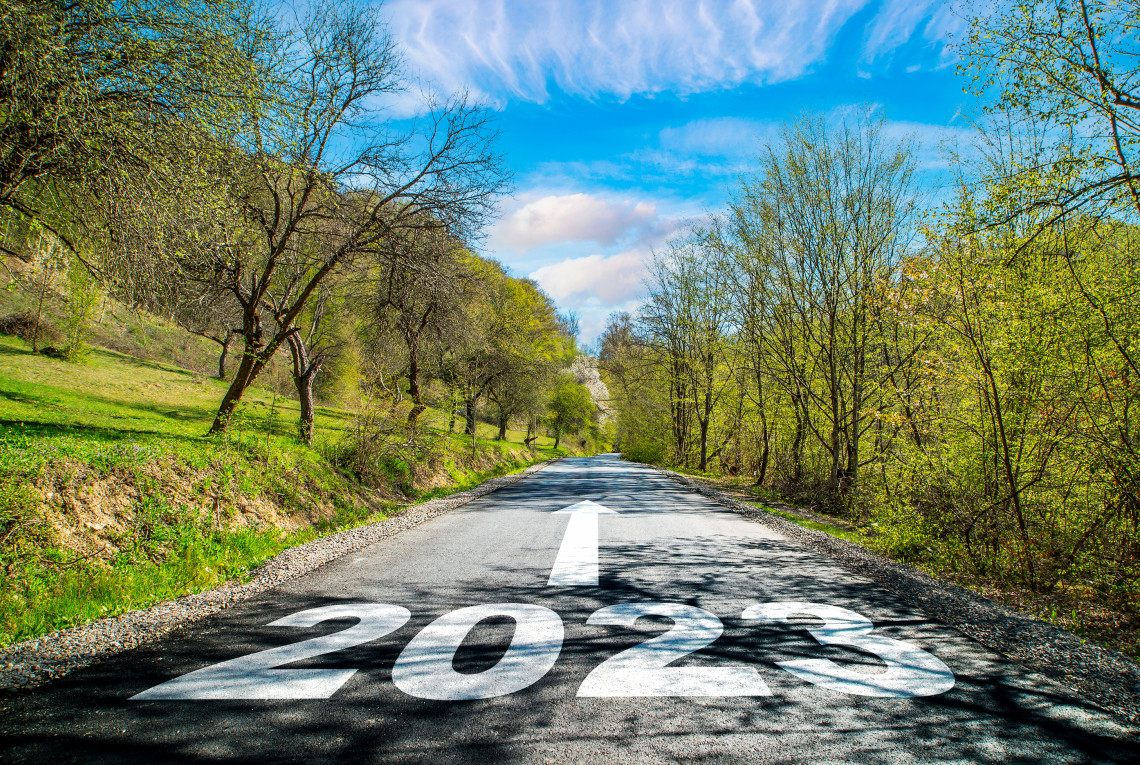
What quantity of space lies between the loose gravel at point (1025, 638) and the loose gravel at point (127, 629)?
221 inches

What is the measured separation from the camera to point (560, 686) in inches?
107

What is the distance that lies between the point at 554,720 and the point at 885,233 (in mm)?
13308

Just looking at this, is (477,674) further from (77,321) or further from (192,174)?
(77,321)

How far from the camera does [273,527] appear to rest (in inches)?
272

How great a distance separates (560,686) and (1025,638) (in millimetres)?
3458

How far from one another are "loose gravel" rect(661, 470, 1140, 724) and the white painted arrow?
9.33 ft

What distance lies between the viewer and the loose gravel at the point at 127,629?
111 inches

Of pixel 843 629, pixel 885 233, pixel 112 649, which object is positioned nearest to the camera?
pixel 112 649

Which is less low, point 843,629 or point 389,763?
point 843,629

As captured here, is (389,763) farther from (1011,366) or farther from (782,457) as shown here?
(782,457)

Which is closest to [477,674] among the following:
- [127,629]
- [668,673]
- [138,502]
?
[668,673]

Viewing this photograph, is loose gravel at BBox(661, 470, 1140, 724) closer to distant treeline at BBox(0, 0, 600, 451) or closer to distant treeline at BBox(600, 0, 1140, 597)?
distant treeline at BBox(600, 0, 1140, 597)

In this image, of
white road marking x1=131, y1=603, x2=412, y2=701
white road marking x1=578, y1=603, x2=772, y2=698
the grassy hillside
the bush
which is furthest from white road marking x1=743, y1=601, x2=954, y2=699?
the bush

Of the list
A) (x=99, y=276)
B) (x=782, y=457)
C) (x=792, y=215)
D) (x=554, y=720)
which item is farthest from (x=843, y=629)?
(x=782, y=457)
